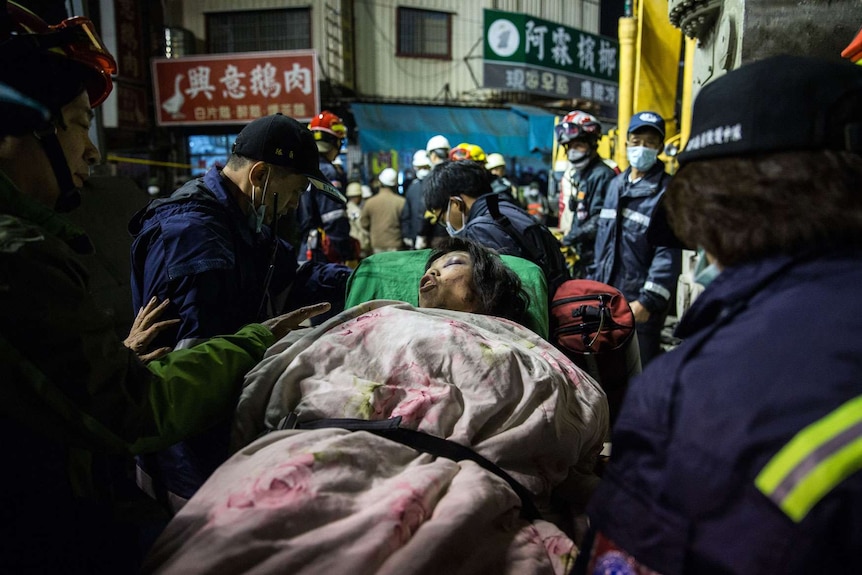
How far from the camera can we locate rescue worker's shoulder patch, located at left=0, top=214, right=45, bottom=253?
1.14 m

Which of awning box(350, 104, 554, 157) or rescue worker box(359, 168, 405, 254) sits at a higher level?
awning box(350, 104, 554, 157)

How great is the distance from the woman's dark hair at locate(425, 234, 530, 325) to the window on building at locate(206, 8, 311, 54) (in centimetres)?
1548

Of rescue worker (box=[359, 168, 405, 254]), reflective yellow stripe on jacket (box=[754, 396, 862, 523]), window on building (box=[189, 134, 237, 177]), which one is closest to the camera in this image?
reflective yellow stripe on jacket (box=[754, 396, 862, 523])

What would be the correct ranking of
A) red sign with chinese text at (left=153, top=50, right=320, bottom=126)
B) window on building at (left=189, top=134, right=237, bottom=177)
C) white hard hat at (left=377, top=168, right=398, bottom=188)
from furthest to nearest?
window on building at (left=189, top=134, right=237, bottom=177)
red sign with chinese text at (left=153, top=50, right=320, bottom=126)
white hard hat at (left=377, top=168, right=398, bottom=188)

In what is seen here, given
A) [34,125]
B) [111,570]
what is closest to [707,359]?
[111,570]

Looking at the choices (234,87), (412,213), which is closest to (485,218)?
→ (412,213)

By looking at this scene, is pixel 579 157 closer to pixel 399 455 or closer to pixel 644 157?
pixel 644 157

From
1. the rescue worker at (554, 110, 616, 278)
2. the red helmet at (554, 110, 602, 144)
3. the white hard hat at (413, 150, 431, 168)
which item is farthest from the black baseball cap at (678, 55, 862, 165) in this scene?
the white hard hat at (413, 150, 431, 168)

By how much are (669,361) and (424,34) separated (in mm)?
18123

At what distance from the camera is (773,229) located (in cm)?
95

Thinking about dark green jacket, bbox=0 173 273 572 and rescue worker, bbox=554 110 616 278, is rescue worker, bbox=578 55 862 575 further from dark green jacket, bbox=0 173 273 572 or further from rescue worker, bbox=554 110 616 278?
rescue worker, bbox=554 110 616 278

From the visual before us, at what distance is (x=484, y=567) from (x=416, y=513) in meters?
0.19

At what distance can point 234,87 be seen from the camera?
13.9 metres

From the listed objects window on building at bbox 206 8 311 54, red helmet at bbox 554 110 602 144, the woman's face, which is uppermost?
window on building at bbox 206 8 311 54
